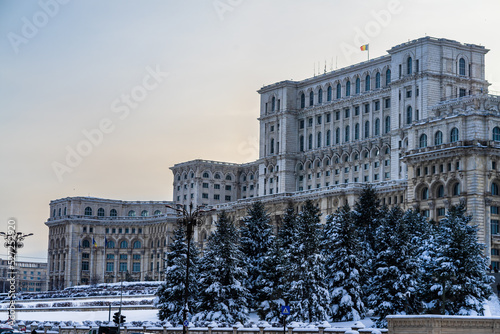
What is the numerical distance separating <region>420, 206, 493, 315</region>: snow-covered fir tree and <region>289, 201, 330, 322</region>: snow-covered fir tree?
10.3 m

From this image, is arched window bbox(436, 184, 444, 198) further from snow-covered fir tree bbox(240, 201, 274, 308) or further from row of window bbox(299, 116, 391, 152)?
row of window bbox(299, 116, 391, 152)

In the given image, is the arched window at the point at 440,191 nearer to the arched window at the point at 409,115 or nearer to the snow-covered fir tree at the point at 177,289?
the arched window at the point at 409,115

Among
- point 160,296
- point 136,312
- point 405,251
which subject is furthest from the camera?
point 136,312

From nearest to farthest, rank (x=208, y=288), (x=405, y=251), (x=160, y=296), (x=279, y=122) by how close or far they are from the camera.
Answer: (x=405, y=251)
(x=208, y=288)
(x=160, y=296)
(x=279, y=122)

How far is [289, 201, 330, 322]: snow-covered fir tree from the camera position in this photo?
91.4 metres

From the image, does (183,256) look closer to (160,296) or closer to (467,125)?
(160,296)

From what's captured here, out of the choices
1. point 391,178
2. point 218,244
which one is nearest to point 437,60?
point 391,178

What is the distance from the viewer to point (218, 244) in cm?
10112

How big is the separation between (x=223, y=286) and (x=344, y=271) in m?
12.3

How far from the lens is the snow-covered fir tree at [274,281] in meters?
96.1

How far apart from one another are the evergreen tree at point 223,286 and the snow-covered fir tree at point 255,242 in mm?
4664

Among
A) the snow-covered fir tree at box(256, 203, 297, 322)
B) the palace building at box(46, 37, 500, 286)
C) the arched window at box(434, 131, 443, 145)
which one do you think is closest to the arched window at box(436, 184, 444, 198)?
the palace building at box(46, 37, 500, 286)

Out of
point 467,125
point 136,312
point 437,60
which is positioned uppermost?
point 437,60

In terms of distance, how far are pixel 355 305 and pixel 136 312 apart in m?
36.7
